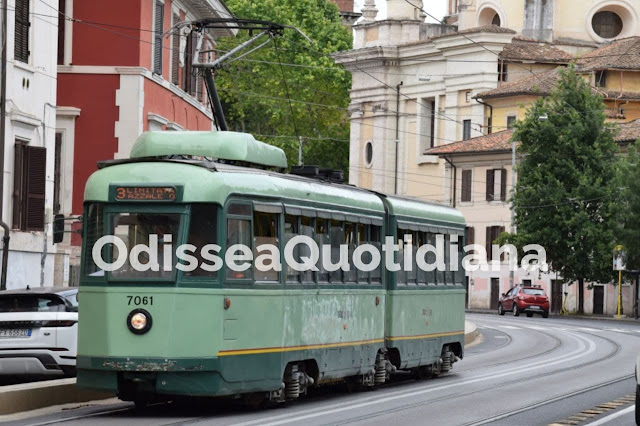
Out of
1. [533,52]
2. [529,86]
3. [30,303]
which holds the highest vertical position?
[533,52]

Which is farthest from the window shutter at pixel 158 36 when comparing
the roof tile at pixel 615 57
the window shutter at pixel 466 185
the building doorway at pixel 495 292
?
the roof tile at pixel 615 57

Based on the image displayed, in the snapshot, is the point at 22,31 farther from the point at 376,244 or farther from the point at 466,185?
the point at 466,185

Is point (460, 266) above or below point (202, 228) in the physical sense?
below

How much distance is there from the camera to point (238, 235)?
19.0m

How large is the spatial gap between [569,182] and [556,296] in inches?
374

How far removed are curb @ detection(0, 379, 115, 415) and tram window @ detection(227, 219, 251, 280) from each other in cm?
219

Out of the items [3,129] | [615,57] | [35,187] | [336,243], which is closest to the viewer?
[336,243]

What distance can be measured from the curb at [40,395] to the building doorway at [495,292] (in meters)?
70.2

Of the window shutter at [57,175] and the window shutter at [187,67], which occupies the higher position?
the window shutter at [187,67]

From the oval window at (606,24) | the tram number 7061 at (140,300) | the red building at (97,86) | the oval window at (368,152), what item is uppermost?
the oval window at (606,24)

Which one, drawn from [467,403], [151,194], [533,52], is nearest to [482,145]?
[533,52]

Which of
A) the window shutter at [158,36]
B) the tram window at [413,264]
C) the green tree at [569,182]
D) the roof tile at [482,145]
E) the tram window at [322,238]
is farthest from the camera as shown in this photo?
the roof tile at [482,145]

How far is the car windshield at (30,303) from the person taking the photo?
70.6 feet

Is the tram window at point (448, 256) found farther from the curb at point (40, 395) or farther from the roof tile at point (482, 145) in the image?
the roof tile at point (482, 145)
